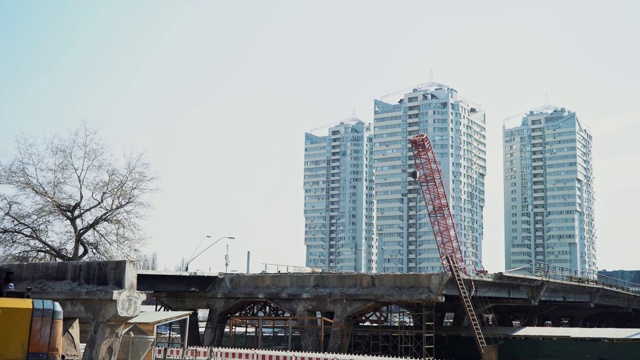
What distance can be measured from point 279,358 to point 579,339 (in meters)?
28.2

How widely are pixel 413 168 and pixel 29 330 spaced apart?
17546 cm

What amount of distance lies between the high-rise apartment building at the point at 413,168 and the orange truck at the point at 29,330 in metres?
172

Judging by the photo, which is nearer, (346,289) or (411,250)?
(346,289)

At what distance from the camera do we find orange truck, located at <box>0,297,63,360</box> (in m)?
16.1

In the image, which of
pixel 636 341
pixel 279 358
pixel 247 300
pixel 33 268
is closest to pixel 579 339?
pixel 636 341

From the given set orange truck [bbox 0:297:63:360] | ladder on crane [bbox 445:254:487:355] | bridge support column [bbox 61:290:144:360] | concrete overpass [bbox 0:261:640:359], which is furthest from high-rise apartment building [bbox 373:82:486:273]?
orange truck [bbox 0:297:63:360]

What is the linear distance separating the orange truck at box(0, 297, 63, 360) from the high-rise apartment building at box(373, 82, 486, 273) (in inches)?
6777

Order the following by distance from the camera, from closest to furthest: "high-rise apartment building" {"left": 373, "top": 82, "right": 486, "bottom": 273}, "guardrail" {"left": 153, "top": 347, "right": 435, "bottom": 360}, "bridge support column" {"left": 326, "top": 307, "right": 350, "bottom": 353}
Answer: "guardrail" {"left": 153, "top": 347, "right": 435, "bottom": 360} → "bridge support column" {"left": 326, "top": 307, "right": 350, "bottom": 353} → "high-rise apartment building" {"left": 373, "top": 82, "right": 486, "bottom": 273}

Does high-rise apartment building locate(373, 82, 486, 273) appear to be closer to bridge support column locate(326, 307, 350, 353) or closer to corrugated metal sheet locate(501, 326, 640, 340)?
corrugated metal sheet locate(501, 326, 640, 340)

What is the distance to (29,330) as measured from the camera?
16.2 meters

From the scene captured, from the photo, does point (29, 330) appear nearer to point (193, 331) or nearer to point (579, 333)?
point (193, 331)

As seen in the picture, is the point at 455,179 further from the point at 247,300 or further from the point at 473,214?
the point at 247,300

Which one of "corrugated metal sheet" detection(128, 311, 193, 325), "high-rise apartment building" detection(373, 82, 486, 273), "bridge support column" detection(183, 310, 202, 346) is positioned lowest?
"bridge support column" detection(183, 310, 202, 346)

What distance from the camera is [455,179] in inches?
7451
